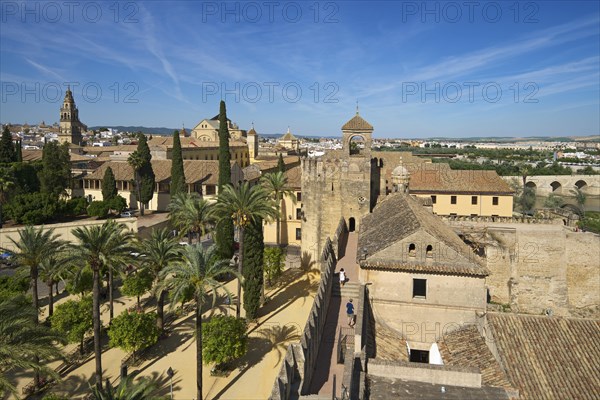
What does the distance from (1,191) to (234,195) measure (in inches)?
985

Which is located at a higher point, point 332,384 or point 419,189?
point 419,189

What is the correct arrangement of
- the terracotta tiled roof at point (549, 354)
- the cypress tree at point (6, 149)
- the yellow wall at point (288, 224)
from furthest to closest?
the cypress tree at point (6, 149)
the yellow wall at point (288, 224)
the terracotta tiled roof at point (549, 354)

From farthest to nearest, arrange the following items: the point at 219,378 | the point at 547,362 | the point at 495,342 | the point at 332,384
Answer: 1. the point at 219,378
2. the point at 495,342
3. the point at 547,362
4. the point at 332,384

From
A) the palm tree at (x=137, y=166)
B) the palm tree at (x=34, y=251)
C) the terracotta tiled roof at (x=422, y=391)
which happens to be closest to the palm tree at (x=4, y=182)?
the palm tree at (x=137, y=166)

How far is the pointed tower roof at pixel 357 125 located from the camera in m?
28.4

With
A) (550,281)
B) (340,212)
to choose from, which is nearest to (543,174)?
(550,281)

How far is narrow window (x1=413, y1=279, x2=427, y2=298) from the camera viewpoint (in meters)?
17.8

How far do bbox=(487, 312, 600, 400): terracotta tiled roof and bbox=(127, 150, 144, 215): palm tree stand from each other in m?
39.2

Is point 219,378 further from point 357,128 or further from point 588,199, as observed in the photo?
point 588,199

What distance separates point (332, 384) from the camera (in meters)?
13.5

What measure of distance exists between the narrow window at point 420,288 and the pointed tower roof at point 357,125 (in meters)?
13.0

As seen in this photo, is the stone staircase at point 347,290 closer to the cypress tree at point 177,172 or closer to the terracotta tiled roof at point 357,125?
the terracotta tiled roof at point 357,125

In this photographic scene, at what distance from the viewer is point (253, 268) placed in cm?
2583

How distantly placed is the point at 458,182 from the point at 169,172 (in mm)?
32451
